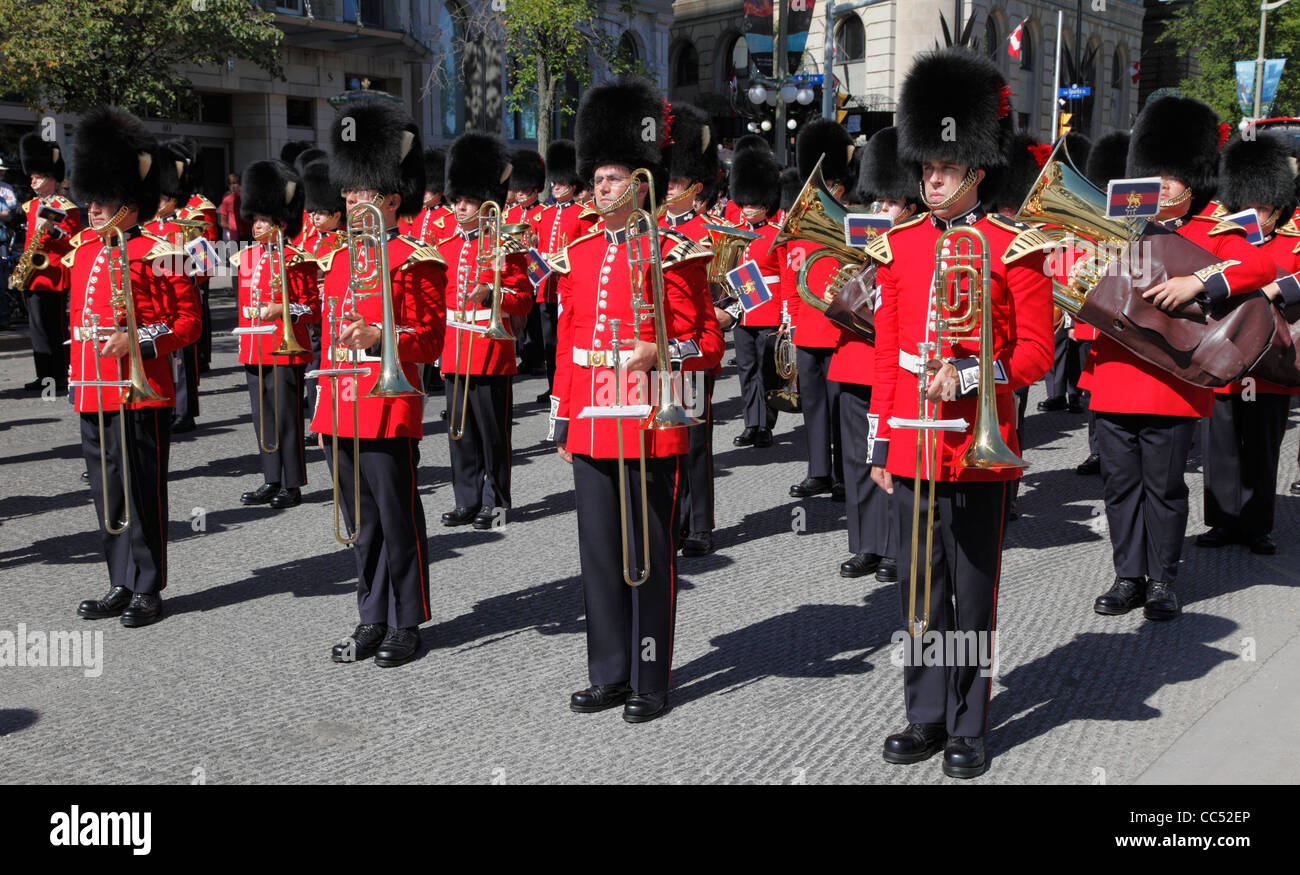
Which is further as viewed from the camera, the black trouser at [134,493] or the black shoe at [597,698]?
the black trouser at [134,493]

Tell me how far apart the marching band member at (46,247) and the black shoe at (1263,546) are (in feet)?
30.4

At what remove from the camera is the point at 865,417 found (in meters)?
6.69

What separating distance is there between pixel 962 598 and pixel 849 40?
38.2 meters

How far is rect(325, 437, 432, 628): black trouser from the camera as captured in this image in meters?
5.16

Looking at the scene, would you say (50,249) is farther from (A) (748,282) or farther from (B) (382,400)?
(B) (382,400)

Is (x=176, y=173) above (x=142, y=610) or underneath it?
above

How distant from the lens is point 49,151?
11594mm

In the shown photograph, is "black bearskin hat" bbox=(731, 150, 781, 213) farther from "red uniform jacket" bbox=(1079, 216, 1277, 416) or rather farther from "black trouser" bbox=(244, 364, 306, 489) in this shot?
"red uniform jacket" bbox=(1079, 216, 1277, 416)

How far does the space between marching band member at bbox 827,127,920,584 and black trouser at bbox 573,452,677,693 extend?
6.47ft

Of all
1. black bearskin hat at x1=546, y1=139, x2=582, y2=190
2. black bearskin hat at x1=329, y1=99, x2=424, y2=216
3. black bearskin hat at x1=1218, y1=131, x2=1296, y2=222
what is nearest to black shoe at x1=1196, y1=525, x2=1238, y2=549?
black bearskin hat at x1=1218, y1=131, x2=1296, y2=222

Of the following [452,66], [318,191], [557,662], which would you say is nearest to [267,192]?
[318,191]

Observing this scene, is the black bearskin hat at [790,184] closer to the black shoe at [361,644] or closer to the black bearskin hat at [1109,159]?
the black bearskin hat at [1109,159]

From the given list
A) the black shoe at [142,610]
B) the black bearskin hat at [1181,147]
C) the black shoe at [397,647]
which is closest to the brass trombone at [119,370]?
the black shoe at [142,610]

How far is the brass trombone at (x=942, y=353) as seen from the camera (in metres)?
3.91
